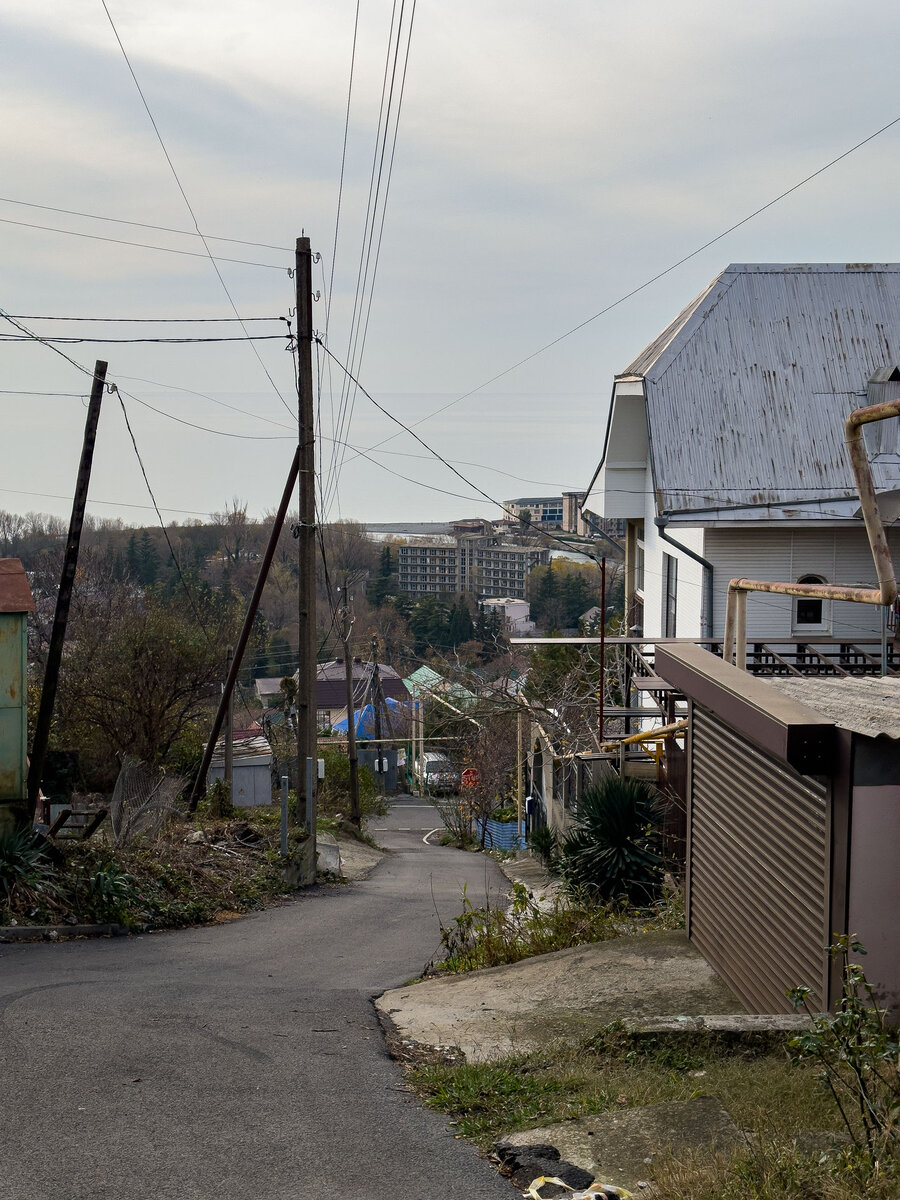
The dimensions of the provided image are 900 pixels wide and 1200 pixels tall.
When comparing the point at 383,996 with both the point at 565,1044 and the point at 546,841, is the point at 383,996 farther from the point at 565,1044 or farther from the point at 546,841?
the point at 546,841

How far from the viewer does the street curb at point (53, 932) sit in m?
11.9

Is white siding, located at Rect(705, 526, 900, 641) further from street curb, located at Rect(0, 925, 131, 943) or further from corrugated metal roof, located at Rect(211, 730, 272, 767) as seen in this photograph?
corrugated metal roof, located at Rect(211, 730, 272, 767)

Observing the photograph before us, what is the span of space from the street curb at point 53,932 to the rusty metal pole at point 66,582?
10.1ft

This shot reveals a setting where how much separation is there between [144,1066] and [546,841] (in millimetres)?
16929

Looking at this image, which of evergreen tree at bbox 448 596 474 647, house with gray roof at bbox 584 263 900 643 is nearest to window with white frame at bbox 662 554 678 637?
house with gray roof at bbox 584 263 900 643

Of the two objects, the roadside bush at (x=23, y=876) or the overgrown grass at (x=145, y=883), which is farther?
the overgrown grass at (x=145, y=883)

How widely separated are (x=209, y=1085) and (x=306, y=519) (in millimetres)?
11998

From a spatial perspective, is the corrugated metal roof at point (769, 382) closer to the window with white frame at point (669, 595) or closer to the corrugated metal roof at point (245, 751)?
the window with white frame at point (669, 595)

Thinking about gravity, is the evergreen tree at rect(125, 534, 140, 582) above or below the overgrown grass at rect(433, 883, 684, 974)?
above

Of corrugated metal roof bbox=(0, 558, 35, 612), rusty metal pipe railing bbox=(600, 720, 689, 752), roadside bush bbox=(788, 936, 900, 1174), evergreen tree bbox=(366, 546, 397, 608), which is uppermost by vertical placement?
evergreen tree bbox=(366, 546, 397, 608)

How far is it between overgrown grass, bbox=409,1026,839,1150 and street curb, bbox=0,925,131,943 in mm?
6967

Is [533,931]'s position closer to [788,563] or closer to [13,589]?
[13,589]

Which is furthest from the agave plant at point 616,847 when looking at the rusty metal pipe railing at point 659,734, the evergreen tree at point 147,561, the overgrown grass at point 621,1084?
the evergreen tree at point 147,561

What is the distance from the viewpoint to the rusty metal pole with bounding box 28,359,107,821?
627 inches
